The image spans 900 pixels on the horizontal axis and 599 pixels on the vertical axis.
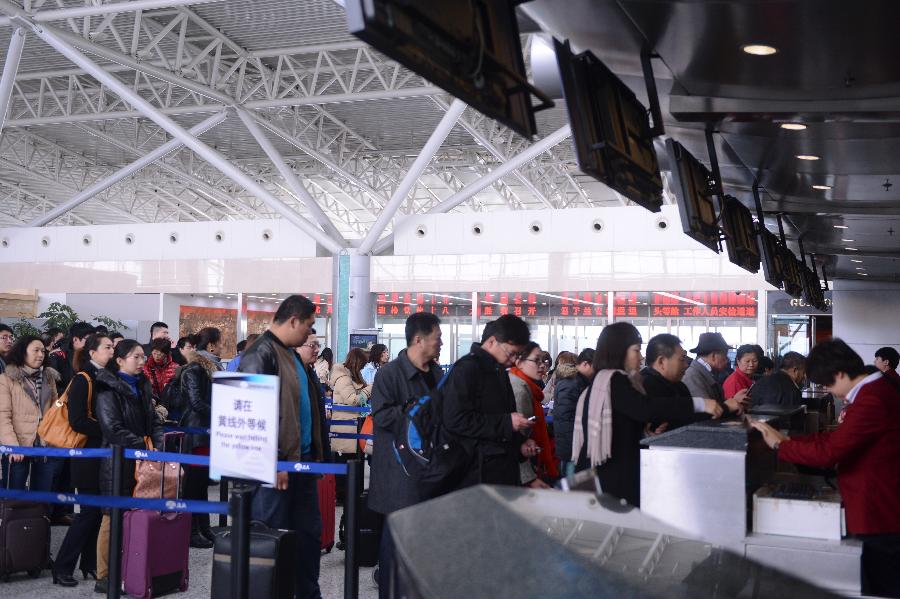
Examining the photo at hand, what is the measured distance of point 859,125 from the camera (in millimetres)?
6215

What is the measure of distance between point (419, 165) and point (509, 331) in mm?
13827

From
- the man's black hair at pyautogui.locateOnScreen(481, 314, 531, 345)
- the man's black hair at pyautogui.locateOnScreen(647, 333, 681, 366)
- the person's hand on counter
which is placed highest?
the man's black hair at pyautogui.locateOnScreen(481, 314, 531, 345)

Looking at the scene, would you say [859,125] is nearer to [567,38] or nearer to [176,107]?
[567,38]

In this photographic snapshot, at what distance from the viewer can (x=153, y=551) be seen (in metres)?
5.66

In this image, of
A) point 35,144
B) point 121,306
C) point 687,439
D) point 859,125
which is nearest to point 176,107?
point 121,306

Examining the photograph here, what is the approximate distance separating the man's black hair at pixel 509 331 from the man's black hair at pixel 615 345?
36cm

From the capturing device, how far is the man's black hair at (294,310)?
4.64 metres

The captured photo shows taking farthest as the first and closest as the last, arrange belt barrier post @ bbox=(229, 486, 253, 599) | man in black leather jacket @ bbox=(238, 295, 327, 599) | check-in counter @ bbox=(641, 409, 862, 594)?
man in black leather jacket @ bbox=(238, 295, 327, 599) → belt barrier post @ bbox=(229, 486, 253, 599) → check-in counter @ bbox=(641, 409, 862, 594)

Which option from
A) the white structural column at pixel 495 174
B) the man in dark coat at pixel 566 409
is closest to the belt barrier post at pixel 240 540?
the man in dark coat at pixel 566 409

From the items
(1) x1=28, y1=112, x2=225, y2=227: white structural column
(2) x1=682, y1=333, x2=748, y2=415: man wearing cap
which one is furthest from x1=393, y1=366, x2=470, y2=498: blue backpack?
(1) x1=28, y1=112, x2=225, y2=227: white structural column

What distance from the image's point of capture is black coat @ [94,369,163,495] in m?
5.82

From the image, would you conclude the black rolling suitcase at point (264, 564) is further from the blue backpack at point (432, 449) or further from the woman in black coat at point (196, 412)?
the woman in black coat at point (196, 412)

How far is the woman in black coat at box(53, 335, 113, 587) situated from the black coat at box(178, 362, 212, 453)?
141cm

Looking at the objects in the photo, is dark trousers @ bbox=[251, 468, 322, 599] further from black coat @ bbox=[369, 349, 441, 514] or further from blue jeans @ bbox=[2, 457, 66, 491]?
blue jeans @ bbox=[2, 457, 66, 491]
